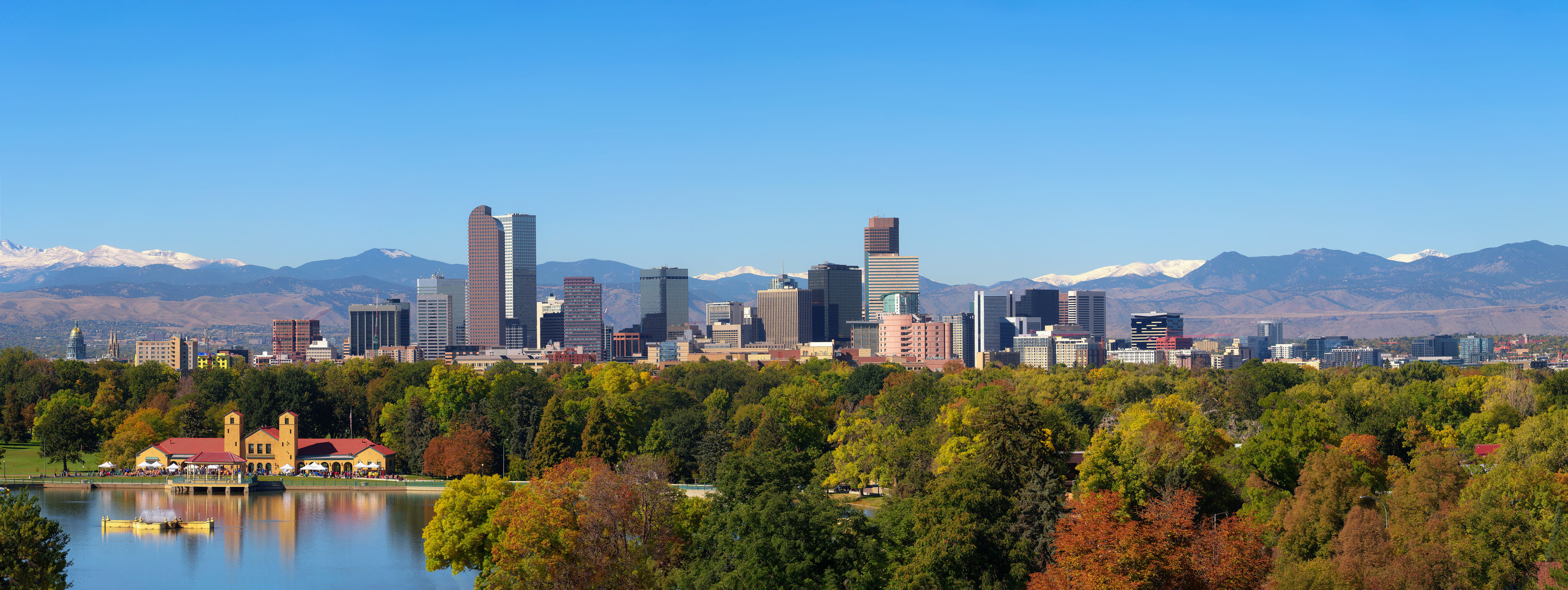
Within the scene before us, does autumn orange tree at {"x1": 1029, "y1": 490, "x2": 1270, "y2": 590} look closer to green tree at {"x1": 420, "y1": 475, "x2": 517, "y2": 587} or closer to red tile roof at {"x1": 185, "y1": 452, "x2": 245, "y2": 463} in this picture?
green tree at {"x1": 420, "y1": 475, "x2": 517, "y2": 587}

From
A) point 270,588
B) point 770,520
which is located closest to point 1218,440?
point 770,520

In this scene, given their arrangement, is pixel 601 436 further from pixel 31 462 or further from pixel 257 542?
pixel 31 462

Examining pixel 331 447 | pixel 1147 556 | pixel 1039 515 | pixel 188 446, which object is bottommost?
pixel 331 447

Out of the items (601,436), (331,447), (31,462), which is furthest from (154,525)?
(31,462)

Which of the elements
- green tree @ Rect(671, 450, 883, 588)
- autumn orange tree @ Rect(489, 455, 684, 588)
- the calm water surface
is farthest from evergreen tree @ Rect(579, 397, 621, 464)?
green tree @ Rect(671, 450, 883, 588)

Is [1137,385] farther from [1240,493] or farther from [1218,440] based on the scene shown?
[1240,493]

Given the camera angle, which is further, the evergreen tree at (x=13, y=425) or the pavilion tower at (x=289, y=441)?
the evergreen tree at (x=13, y=425)

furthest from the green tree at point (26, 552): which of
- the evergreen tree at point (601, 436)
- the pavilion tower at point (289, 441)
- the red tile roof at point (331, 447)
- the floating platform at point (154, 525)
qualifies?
the pavilion tower at point (289, 441)

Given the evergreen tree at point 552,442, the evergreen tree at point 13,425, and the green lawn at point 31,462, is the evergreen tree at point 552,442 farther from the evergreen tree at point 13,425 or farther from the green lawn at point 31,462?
the evergreen tree at point 13,425
